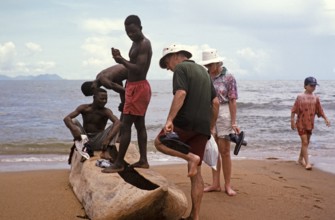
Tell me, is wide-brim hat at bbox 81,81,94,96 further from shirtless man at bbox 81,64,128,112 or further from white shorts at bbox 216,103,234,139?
white shorts at bbox 216,103,234,139

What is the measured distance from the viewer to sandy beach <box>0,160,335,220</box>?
4844mm

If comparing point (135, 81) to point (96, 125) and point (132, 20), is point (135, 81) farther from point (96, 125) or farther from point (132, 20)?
point (96, 125)

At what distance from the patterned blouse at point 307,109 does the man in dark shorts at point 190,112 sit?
162 inches

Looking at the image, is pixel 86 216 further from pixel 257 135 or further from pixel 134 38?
pixel 257 135

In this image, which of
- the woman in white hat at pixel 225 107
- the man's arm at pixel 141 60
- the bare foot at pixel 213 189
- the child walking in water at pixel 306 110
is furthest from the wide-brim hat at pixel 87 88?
the child walking in water at pixel 306 110

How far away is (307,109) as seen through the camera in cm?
798

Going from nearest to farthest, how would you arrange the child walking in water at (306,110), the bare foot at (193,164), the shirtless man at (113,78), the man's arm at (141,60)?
1. the bare foot at (193,164)
2. the man's arm at (141,60)
3. the shirtless man at (113,78)
4. the child walking in water at (306,110)

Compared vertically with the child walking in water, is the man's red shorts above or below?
above

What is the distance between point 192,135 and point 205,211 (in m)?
1.13

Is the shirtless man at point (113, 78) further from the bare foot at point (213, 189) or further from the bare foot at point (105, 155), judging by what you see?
the bare foot at point (213, 189)

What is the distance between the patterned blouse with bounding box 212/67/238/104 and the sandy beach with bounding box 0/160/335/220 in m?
1.28

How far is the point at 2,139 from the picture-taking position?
12938 mm

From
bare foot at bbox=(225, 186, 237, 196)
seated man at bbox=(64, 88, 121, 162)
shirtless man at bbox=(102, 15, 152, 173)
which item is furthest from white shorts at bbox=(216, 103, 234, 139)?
seated man at bbox=(64, 88, 121, 162)

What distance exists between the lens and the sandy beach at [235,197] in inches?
191
